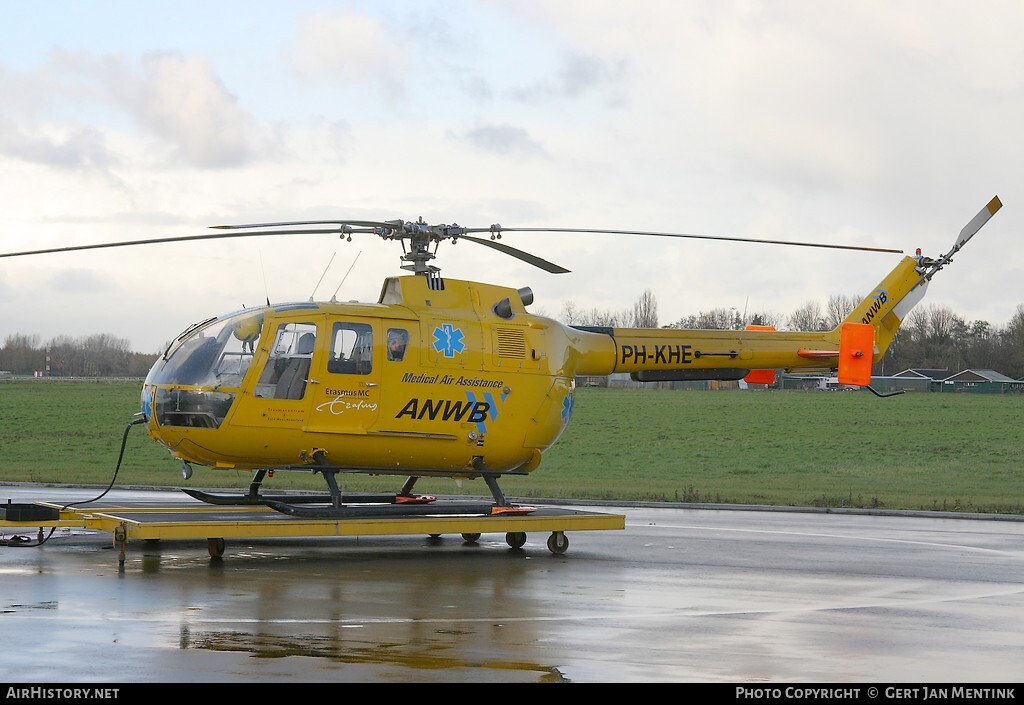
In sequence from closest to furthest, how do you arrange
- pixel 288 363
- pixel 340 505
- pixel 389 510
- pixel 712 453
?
pixel 288 363 < pixel 340 505 < pixel 389 510 < pixel 712 453

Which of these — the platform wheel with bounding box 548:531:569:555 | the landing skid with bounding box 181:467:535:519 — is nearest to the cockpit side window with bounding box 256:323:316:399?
the landing skid with bounding box 181:467:535:519

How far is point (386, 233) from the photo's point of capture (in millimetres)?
15664

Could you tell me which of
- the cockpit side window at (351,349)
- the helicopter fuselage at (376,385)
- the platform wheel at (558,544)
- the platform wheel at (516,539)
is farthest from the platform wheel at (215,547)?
the platform wheel at (558,544)

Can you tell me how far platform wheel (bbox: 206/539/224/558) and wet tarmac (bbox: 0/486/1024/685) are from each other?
9 centimetres

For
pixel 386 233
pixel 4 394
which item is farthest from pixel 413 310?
pixel 4 394

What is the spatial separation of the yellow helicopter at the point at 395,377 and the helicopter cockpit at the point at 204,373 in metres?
0.01

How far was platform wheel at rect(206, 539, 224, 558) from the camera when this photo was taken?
13859mm

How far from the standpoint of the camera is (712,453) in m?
45.7

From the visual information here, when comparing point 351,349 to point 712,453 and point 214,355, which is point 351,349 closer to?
point 214,355

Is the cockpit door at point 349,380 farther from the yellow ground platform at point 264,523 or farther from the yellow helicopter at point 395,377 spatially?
the yellow ground platform at point 264,523

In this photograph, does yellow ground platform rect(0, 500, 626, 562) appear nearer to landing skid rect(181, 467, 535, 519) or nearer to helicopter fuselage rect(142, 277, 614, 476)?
landing skid rect(181, 467, 535, 519)

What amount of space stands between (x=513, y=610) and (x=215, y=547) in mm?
4494

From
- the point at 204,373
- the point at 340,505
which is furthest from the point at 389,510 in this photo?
the point at 204,373

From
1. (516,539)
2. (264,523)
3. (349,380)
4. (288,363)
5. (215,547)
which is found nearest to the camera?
(264,523)
